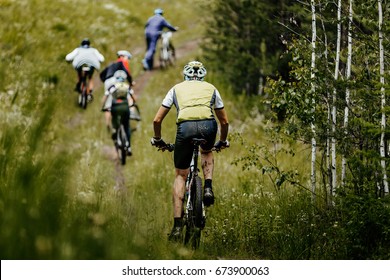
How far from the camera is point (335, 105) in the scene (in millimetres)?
7754

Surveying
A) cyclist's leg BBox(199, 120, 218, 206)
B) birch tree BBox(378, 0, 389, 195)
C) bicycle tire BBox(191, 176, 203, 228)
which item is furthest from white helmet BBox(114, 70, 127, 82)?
birch tree BBox(378, 0, 389, 195)

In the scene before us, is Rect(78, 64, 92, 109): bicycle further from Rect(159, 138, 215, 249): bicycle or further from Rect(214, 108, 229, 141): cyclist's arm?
Rect(159, 138, 215, 249): bicycle

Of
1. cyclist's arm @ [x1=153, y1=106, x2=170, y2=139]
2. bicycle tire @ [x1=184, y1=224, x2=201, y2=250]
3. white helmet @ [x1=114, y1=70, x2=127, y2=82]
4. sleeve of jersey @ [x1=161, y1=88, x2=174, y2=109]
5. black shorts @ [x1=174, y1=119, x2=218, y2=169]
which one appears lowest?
bicycle tire @ [x1=184, y1=224, x2=201, y2=250]

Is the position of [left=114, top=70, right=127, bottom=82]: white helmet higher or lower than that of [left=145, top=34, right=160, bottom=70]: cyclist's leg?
lower

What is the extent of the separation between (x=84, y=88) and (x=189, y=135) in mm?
10952

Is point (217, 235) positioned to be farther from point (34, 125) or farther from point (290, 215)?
point (34, 125)

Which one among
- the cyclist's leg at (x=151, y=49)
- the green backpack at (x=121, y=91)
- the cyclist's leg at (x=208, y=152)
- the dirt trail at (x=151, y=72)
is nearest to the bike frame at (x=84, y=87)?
the dirt trail at (x=151, y=72)

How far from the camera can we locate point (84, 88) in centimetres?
1816

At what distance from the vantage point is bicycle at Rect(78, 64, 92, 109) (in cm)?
1747

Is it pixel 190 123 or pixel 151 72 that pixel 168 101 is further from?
pixel 151 72

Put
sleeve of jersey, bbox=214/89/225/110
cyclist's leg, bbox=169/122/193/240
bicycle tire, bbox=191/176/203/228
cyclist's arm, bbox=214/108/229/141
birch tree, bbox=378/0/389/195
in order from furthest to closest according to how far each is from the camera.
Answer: cyclist's arm, bbox=214/108/229/141, sleeve of jersey, bbox=214/89/225/110, cyclist's leg, bbox=169/122/193/240, bicycle tire, bbox=191/176/203/228, birch tree, bbox=378/0/389/195

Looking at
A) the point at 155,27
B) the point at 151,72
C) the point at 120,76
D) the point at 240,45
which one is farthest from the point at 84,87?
the point at 151,72

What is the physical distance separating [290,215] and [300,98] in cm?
164

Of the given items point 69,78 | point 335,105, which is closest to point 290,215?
point 335,105
